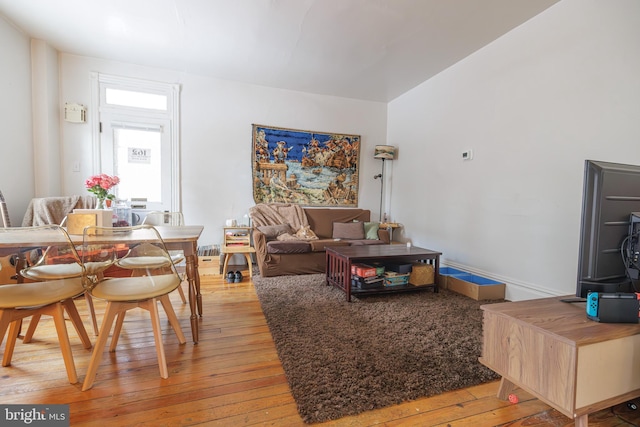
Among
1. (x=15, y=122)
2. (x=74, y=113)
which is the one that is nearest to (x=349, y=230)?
(x=74, y=113)

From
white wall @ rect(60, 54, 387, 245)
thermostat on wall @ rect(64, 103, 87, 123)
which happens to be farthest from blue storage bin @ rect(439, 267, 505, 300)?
thermostat on wall @ rect(64, 103, 87, 123)

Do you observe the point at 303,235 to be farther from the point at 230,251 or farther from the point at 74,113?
the point at 74,113

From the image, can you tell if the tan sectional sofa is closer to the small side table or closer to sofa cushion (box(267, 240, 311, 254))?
sofa cushion (box(267, 240, 311, 254))

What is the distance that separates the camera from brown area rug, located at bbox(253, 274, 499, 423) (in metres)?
1.31

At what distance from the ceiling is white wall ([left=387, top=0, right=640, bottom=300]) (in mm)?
314

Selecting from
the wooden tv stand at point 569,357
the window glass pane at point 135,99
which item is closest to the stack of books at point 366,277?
the wooden tv stand at point 569,357

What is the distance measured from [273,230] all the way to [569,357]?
3.03 meters

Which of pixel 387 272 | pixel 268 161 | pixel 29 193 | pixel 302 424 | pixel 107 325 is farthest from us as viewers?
pixel 268 161

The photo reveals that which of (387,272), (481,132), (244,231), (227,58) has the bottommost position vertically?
(387,272)

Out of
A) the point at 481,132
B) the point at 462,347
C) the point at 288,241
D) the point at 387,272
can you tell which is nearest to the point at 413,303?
the point at 387,272

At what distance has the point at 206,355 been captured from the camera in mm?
1635

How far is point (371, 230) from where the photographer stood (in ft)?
13.1

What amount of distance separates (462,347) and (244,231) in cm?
291

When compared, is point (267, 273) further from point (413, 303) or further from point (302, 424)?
point (302, 424)
